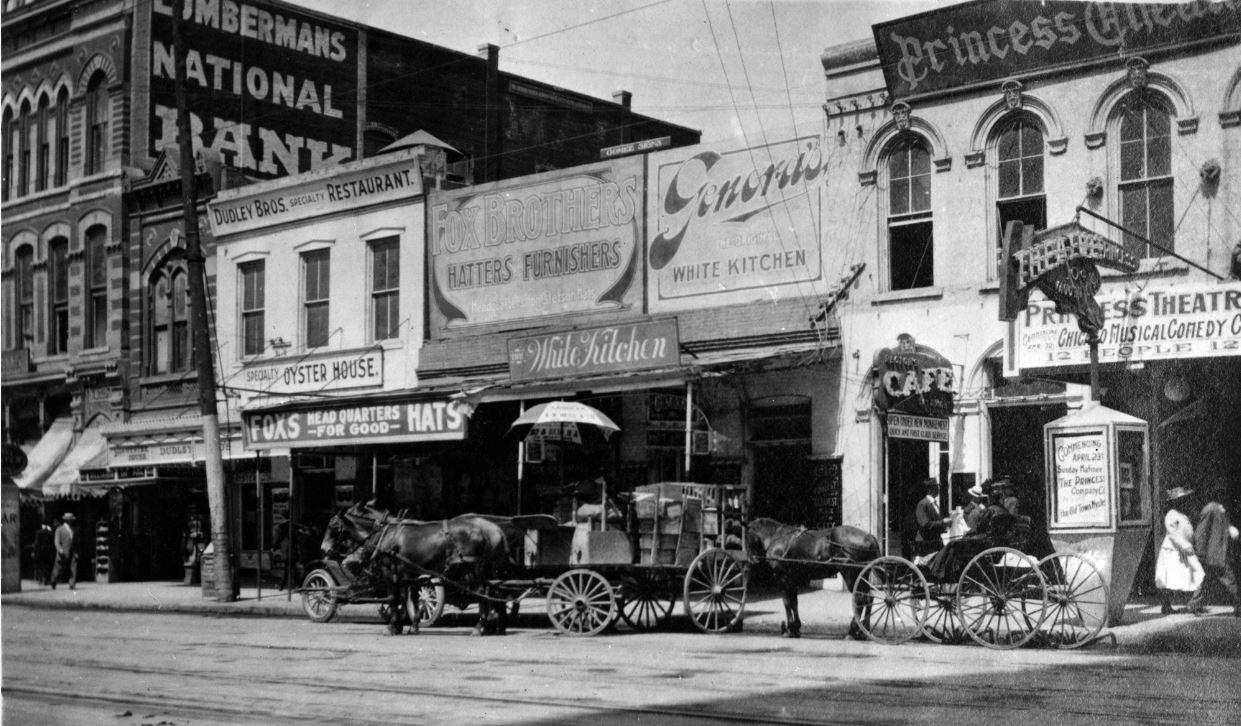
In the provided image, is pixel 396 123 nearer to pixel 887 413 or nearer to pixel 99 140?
pixel 99 140

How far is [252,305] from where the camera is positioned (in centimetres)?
2909

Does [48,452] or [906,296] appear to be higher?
[906,296]

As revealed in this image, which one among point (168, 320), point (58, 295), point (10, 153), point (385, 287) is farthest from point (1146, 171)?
point (10, 153)

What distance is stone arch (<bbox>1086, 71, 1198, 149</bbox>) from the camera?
17.0 metres

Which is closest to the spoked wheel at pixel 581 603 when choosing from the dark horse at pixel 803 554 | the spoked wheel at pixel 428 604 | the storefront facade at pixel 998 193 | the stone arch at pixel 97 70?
the spoked wheel at pixel 428 604

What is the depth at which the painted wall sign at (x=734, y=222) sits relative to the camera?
67.4 feet

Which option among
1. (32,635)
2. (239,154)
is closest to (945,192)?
(32,635)

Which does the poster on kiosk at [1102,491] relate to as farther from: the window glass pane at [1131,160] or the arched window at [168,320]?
the arched window at [168,320]

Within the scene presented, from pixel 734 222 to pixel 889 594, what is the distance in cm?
853

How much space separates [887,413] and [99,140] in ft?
76.3

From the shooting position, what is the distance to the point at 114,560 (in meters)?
31.1

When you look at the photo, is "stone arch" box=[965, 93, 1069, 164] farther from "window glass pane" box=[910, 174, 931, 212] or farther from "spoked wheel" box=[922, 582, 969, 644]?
"spoked wheel" box=[922, 582, 969, 644]

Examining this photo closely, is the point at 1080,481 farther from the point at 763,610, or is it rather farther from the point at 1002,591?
the point at 763,610

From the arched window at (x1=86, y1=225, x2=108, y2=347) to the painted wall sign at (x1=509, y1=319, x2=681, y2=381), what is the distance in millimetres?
14976
